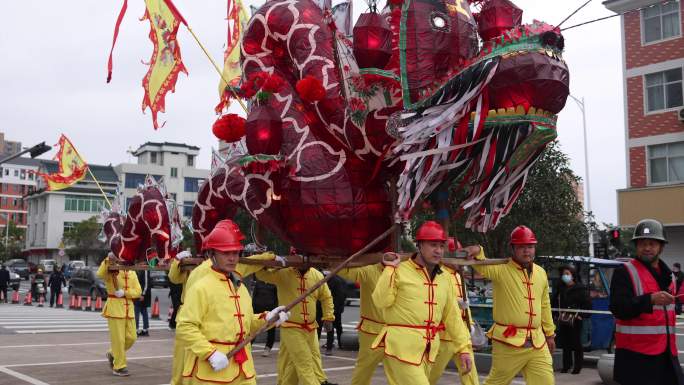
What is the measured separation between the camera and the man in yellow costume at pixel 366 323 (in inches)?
251

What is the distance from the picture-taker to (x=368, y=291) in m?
6.83

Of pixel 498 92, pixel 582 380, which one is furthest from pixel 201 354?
pixel 582 380

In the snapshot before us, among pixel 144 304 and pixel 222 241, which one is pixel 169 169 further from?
pixel 222 241

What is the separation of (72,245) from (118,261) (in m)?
51.5

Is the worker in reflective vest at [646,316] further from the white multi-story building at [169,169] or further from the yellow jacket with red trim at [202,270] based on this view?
the white multi-story building at [169,169]

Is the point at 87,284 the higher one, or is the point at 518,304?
the point at 518,304

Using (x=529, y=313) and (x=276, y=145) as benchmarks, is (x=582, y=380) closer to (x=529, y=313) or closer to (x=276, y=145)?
(x=529, y=313)

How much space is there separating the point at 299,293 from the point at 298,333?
489 millimetres

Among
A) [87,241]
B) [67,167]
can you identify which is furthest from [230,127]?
[87,241]

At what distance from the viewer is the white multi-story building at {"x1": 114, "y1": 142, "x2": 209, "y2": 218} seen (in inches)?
2395

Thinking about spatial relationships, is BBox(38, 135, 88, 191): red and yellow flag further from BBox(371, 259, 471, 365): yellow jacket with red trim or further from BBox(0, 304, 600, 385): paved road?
BBox(371, 259, 471, 365): yellow jacket with red trim

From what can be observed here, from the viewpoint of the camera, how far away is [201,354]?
4562mm

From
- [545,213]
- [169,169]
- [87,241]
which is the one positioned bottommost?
[87,241]

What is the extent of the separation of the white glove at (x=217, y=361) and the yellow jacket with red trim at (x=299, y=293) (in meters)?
2.50
